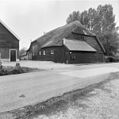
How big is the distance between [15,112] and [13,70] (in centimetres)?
831

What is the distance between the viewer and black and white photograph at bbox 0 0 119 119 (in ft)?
13.3

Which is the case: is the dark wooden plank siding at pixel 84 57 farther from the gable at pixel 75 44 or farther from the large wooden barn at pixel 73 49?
the gable at pixel 75 44

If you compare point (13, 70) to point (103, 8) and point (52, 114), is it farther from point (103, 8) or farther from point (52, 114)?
point (103, 8)

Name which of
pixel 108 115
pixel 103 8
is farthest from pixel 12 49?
pixel 103 8

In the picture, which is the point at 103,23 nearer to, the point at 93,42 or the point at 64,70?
the point at 93,42

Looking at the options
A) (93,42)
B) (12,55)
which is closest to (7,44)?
(12,55)

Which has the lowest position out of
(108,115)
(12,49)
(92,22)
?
(108,115)

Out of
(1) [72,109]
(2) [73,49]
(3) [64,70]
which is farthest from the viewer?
(2) [73,49]

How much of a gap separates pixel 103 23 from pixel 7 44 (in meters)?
33.7

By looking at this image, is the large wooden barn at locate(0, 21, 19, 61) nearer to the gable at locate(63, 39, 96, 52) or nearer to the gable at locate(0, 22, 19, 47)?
the gable at locate(0, 22, 19, 47)

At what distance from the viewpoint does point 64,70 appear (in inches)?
547

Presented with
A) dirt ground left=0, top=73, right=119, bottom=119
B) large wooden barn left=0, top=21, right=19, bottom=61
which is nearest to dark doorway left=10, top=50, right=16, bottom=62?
large wooden barn left=0, top=21, right=19, bottom=61

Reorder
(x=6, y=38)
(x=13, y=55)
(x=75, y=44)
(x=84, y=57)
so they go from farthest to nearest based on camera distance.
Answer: (x=75, y=44) → (x=84, y=57) → (x=13, y=55) → (x=6, y=38)

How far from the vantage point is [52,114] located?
365cm
